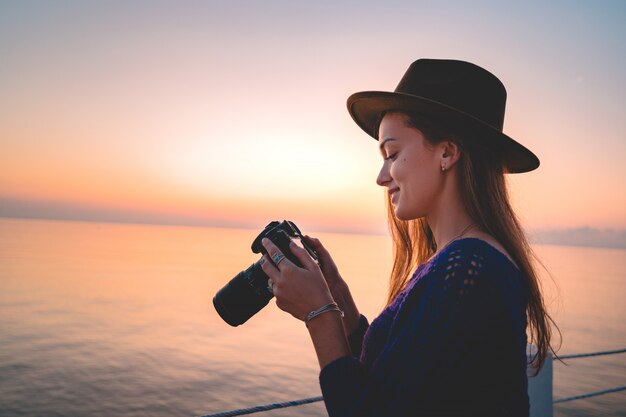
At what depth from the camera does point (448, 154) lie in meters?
1.16

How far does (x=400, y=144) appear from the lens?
1184mm

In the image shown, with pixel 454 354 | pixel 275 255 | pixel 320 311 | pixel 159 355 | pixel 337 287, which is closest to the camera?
pixel 454 354

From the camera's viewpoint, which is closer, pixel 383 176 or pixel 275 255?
pixel 275 255

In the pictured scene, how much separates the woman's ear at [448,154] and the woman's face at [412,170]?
0.01 metres

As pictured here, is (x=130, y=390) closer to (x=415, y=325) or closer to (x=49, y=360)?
(x=49, y=360)

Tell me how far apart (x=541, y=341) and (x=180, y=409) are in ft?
41.6

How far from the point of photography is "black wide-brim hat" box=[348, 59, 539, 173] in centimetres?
114

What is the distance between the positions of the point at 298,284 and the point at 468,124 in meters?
0.65

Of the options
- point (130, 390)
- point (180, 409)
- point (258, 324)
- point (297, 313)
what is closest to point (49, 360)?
point (130, 390)

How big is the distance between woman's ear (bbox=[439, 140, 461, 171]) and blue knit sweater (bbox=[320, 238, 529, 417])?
0.93 feet

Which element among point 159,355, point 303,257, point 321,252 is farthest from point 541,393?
point 159,355

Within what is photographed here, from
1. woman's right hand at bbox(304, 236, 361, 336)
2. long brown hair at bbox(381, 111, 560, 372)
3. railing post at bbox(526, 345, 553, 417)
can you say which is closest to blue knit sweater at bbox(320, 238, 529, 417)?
long brown hair at bbox(381, 111, 560, 372)

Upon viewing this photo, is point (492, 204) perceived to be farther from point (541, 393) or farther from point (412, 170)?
point (541, 393)

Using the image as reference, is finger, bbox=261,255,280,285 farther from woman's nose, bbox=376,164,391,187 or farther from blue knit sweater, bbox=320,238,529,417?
woman's nose, bbox=376,164,391,187
